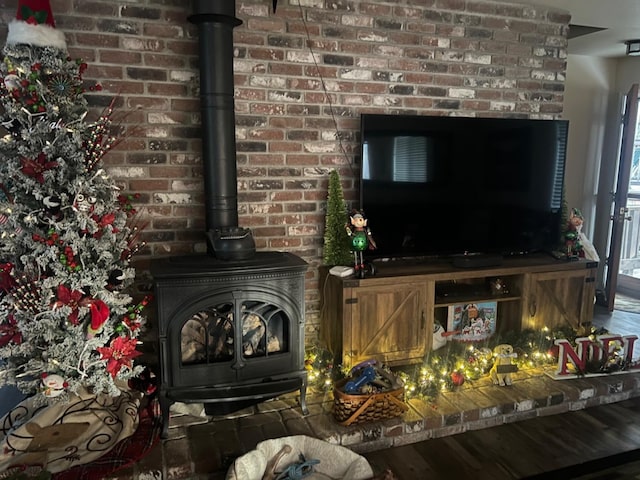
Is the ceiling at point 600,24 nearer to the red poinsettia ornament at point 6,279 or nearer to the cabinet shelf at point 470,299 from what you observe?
the cabinet shelf at point 470,299

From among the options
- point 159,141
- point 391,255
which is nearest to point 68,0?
point 159,141

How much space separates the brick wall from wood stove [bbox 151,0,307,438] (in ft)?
0.79

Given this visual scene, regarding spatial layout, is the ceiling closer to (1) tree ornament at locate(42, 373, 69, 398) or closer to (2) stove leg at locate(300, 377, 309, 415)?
(2) stove leg at locate(300, 377, 309, 415)

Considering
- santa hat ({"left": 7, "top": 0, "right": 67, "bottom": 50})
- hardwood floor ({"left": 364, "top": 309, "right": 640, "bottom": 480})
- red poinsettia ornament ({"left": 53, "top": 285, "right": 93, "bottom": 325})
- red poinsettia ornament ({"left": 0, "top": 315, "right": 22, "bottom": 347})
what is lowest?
hardwood floor ({"left": 364, "top": 309, "right": 640, "bottom": 480})

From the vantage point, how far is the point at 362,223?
115 inches

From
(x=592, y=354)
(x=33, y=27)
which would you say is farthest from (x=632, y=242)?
(x=33, y=27)

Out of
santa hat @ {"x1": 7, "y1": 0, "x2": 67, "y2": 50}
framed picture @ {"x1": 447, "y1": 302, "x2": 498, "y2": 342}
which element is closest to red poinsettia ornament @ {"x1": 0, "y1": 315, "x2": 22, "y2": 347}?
santa hat @ {"x1": 7, "y1": 0, "x2": 67, "y2": 50}

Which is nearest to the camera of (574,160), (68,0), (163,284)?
(163,284)

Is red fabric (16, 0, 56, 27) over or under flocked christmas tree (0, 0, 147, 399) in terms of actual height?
over

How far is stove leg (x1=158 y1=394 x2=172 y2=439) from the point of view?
7.83ft

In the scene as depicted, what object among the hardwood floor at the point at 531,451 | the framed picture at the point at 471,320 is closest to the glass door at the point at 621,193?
the framed picture at the point at 471,320

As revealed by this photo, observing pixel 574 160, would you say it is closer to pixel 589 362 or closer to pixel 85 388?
pixel 589 362

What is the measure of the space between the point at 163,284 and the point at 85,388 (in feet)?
2.46

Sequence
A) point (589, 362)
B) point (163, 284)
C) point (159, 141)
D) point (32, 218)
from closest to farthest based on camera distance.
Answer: point (32, 218) < point (163, 284) < point (159, 141) < point (589, 362)
